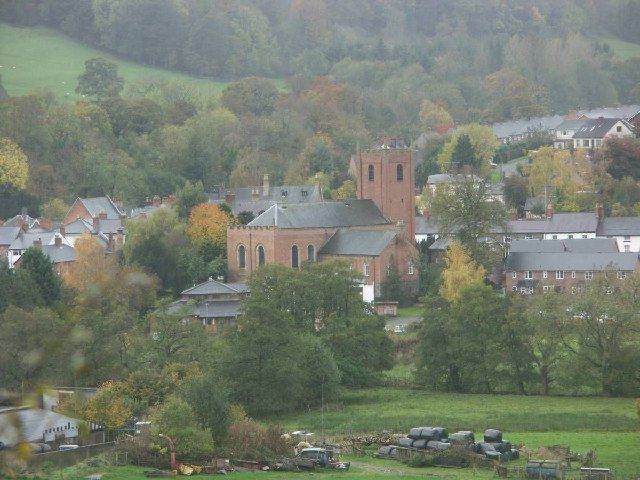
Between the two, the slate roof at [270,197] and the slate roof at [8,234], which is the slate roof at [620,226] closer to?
the slate roof at [270,197]

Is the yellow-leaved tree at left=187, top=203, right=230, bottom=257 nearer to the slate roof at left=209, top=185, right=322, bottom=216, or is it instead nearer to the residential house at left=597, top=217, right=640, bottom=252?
the slate roof at left=209, top=185, right=322, bottom=216

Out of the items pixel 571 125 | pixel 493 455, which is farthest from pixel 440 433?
pixel 571 125

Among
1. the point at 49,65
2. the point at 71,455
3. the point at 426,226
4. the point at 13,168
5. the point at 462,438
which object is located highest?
the point at 49,65

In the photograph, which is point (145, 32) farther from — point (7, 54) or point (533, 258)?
point (533, 258)

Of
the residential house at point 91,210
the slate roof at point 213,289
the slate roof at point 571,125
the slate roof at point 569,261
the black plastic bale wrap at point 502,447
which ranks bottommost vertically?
the black plastic bale wrap at point 502,447

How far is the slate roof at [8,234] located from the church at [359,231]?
12.6 m

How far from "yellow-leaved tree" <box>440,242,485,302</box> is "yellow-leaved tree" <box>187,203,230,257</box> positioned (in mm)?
13636

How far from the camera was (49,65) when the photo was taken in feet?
488

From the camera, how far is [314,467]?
37188 millimetres

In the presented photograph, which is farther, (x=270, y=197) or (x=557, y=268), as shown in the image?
(x=270, y=197)

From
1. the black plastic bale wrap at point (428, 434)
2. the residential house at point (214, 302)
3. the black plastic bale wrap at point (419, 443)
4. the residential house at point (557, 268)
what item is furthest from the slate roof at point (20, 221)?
the black plastic bale wrap at point (419, 443)

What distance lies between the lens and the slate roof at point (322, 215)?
74188mm

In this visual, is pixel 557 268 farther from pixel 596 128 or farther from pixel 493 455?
pixel 596 128

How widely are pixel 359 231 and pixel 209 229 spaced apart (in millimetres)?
8122
